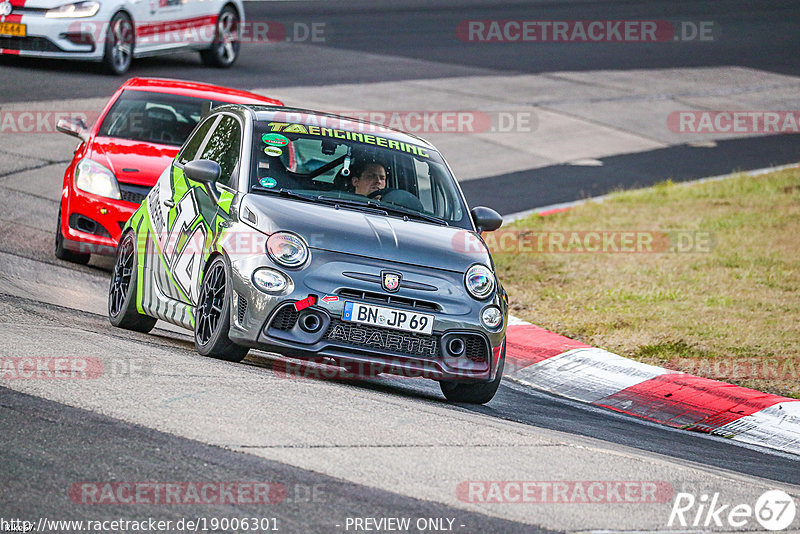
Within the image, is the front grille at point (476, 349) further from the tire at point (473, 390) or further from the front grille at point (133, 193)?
the front grille at point (133, 193)

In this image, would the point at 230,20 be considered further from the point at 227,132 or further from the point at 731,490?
the point at 731,490

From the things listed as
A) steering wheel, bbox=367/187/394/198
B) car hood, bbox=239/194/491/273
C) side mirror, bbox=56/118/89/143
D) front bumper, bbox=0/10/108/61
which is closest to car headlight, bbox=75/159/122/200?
side mirror, bbox=56/118/89/143

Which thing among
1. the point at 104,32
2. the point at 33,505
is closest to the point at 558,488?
the point at 33,505

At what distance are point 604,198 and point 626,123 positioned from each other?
18.5 ft

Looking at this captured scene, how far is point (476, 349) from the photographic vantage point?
7.78 m

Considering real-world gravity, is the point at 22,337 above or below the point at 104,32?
below

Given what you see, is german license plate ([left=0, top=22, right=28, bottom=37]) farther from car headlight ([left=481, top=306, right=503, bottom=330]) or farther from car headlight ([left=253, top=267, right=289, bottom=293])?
car headlight ([left=481, top=306, right=503, bottom=330])

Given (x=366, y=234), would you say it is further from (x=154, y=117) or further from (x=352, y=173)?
(x=154, y=117)

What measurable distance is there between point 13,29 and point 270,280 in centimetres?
1315

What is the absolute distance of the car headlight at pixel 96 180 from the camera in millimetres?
11234

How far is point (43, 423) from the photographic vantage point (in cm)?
584

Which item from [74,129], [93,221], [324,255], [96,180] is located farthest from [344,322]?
[74,129]

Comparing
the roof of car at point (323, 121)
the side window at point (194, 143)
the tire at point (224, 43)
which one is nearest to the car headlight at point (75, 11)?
the tire at point (224, 43)

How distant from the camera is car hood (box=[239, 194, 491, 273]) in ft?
24.7
